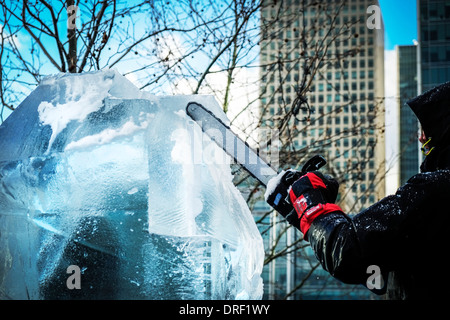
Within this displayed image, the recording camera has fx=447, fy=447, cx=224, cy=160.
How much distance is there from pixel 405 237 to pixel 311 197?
1.20 feet

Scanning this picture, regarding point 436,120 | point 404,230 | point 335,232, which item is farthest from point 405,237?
point 436,120

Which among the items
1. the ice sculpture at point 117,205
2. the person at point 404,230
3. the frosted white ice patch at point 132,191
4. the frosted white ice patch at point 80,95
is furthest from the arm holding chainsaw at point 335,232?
the frosted white ice patch at point 80,95

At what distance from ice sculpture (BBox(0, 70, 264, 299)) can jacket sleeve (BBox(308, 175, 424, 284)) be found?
39 cm

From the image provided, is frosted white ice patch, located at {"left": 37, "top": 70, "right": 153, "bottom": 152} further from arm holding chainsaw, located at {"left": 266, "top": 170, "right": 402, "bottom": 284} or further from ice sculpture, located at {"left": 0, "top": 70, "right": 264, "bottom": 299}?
arm holding chainsaw, located at {"left": 266, "top": 170, "right": 402, "bottom": 284}

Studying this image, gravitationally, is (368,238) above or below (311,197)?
below

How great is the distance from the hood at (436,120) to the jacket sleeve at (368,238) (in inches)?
9.0

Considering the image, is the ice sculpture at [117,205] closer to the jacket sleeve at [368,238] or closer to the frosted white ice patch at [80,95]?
the frosted white ice patch at [80,95]

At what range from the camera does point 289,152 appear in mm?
5605

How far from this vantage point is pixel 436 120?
163 centimetres

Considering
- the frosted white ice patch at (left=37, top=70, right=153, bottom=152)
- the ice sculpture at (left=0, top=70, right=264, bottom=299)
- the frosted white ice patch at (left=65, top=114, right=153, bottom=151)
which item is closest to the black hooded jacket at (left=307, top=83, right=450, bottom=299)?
the ice sculpture at (left=0, top=70, right=264, bottom=299)

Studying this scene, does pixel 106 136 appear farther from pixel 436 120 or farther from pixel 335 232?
pixel 436 120

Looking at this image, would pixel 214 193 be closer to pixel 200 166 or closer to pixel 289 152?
pixel 200 166

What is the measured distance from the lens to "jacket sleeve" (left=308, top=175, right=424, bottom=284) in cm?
142

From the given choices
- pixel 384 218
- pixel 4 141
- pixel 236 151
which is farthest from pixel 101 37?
pixel 384 218
